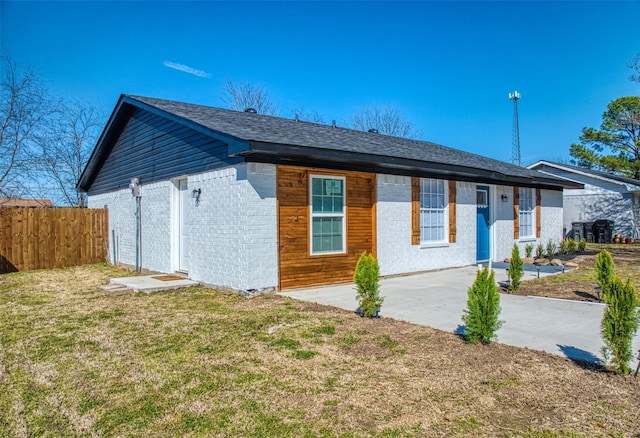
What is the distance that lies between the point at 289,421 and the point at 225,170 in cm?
574

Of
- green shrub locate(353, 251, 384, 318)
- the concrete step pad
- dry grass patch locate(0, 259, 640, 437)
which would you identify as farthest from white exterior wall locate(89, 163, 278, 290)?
green shrub locate(353, 251, 384, 318)

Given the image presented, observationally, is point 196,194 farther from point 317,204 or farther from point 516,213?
point 516,213

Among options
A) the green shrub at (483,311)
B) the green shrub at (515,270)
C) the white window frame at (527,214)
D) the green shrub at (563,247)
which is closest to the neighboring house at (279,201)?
the white window frame at (527,214)

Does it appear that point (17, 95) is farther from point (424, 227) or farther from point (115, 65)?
point (424, 227)

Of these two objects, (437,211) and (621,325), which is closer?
(621,325)

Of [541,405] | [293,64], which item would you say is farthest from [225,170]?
[293,64]

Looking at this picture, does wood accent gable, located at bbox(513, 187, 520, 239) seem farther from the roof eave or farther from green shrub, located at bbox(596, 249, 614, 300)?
green shrub, located at bbox(596, 249, 614, 300)

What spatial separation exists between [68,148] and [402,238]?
739 inches

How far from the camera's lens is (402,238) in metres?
9.88

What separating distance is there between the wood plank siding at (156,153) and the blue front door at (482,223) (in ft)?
25.2

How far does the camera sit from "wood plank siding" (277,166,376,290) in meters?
7.79

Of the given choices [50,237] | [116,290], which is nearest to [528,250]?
[116,290]

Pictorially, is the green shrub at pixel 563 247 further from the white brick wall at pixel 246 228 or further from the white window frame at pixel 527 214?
the white window frame at pixel 527 214

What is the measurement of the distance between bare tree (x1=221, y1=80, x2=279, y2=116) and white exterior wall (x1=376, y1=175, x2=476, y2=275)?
1843 centimetres
